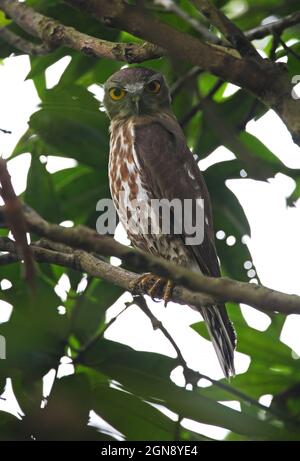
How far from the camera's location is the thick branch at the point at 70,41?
3082mm

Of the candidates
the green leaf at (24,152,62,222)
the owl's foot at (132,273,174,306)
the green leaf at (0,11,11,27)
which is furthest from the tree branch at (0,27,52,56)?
the owl's foot at (132,273,174,306)

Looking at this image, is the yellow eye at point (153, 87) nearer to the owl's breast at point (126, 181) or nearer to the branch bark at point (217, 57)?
the owl's breast at point (126, 181)

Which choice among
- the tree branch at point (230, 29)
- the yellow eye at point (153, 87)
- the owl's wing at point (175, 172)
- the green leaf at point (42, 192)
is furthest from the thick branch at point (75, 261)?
the yellow eye at point (153, 87)

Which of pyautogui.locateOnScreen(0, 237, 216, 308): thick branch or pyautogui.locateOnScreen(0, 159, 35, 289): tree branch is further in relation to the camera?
pyautogui.locateOnScreen(0, 237, 216, 308): thick branch

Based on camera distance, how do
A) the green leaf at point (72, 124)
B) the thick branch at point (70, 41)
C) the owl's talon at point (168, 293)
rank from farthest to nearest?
the owl's talon at point (168, 293), the green leaf at point (72, 124), the thick branch at point (70, 41)

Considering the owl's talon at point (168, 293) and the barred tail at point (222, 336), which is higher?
the owl's talon at point (168, 293)

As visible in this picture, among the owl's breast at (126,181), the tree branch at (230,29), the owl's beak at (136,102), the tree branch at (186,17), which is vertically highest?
the owl's beak at (136,102)

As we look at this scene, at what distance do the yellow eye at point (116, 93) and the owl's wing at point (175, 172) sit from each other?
0.36m

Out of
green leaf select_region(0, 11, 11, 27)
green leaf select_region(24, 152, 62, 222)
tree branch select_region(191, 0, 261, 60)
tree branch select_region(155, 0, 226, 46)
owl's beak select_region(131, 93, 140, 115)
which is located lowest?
tree branch select_region(155, 0, 226, 46)

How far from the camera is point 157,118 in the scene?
5.12 m

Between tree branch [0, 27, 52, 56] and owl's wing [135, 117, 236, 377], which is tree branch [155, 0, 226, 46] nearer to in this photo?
tree branch [0, 27, 52, 56]

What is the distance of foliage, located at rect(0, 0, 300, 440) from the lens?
2428 millimetres

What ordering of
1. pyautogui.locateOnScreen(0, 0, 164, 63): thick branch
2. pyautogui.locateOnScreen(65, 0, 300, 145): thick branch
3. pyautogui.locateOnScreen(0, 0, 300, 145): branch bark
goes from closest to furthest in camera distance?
pyautogui.locateOnScreen(0, 0, 300, 145): branch bark, pyautogui.locateOnScreen(65, 0, 300, 145): thick branch, pyautogui.locateOnScreen(0, 0, 164, 63): thick branch
